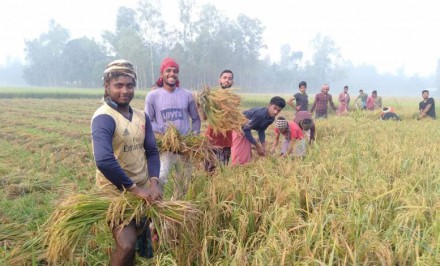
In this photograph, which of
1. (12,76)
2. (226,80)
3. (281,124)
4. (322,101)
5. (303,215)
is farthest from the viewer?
(12,76)

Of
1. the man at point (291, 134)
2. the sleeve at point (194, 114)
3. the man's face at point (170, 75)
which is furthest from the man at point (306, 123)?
the man's face at point (170, 75)

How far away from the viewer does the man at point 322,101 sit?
8.79 m

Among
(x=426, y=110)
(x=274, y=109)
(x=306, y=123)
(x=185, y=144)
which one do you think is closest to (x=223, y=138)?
(x=274, y=109)

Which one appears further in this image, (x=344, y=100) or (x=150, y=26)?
(x=150, y=26)

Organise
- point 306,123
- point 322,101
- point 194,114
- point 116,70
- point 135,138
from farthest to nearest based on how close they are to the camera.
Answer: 1. point 322,101
2. point 306,123
3. point 194,114
4. point 135,138
5. point 116,70

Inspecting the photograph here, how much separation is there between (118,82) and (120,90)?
0.05 metres

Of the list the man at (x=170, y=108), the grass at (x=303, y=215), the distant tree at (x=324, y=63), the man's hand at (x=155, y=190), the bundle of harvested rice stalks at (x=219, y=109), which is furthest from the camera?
the distant tree at (x=324, y=63)

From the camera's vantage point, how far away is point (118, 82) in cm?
203

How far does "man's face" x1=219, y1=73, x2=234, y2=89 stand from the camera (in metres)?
3.92

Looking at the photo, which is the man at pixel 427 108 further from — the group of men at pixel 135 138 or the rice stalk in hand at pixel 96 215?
the rice stalk in hand at pixel 96 215

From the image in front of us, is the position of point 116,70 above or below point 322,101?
above

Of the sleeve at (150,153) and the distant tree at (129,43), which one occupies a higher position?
the distant tree at (129,43)

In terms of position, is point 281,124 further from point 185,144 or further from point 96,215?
point 96,215

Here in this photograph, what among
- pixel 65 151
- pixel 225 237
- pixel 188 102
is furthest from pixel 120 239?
pixel 65 151
